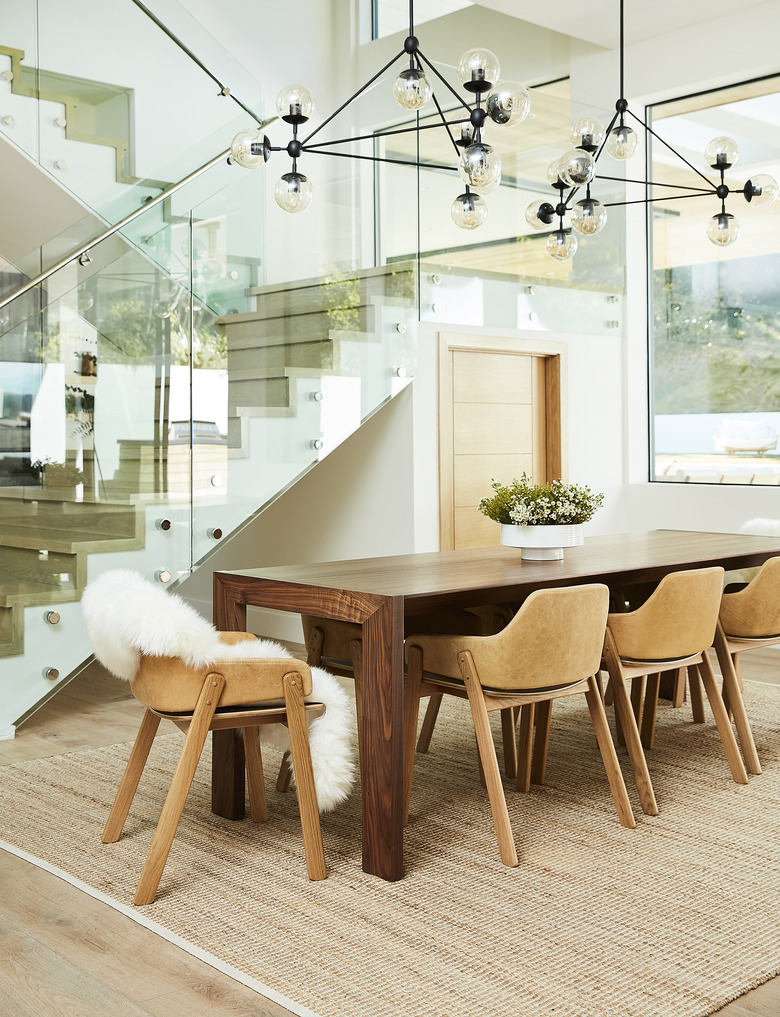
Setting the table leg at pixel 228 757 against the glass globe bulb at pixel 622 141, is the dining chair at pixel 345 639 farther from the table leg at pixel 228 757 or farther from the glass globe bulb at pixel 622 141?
the glass globe bulb at pixel 622 141

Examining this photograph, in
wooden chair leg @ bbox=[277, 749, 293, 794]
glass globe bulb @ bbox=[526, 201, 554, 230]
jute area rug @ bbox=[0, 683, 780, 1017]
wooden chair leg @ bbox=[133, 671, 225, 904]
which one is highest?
glass globe bulb @ bbox=[526, 201, 554, 230]

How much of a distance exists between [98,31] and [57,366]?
2.02 metres

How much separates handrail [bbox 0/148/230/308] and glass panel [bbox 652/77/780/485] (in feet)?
10.2

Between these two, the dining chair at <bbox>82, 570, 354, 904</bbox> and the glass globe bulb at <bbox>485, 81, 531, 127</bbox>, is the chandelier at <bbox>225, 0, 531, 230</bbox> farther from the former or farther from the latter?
the dining chair at <bbox>82, 570, 354, 904</bbox>

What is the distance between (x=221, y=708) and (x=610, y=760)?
1.31 m

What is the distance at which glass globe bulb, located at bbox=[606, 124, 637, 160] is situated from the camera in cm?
428

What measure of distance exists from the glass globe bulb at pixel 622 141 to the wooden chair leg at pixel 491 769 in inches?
93.9

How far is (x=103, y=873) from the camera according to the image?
2986 mm

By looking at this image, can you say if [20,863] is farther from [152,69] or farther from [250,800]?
[152,69]

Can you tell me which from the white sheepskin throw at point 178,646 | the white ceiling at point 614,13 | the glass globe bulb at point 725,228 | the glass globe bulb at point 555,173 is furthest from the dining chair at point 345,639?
the white ceiling at point 614,13

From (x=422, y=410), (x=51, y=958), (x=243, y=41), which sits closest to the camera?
(x=51, y=958)

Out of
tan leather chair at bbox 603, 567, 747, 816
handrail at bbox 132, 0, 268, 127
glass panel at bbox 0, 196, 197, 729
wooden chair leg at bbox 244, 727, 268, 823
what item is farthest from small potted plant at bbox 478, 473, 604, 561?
handrail at bbox 132, 0, 268, 127

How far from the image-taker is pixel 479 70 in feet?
11.0

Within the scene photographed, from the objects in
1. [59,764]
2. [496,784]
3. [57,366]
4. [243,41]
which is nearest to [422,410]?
[57,366]
